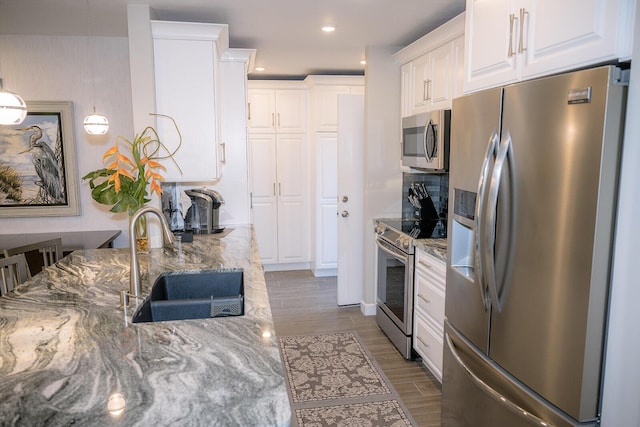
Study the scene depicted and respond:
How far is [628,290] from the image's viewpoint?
Answer: 1232 mm

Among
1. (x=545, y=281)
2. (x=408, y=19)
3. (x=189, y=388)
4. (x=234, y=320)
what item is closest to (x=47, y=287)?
(x=234, y=320)

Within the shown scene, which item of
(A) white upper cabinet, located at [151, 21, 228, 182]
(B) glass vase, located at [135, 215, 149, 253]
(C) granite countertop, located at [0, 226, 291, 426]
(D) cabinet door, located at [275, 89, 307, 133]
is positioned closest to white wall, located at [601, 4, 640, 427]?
(C) granite countertop, located at [0, 226, 291, 426]

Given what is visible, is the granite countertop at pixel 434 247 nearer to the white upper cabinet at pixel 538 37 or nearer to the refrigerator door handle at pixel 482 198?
the refrigerator door handle at pixel 482 198

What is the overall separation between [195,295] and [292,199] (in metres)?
3.46

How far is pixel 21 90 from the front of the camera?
3.52 m

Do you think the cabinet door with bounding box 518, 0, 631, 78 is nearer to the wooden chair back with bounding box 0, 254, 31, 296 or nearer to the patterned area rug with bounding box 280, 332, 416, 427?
the patterned area rug with bounding box 280, 332, 416, 427

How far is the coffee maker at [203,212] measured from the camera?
10.6ft

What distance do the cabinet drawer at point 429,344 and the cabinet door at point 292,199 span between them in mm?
2785

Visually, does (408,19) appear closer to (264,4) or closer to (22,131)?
(264,4)

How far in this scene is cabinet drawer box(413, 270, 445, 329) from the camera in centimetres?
268

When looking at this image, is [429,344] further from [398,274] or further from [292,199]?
[292,199]

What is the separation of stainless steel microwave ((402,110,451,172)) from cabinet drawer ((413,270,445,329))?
76cm

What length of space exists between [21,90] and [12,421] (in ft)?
11.4

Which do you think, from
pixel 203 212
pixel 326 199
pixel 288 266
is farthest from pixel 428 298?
pixel 288 266
